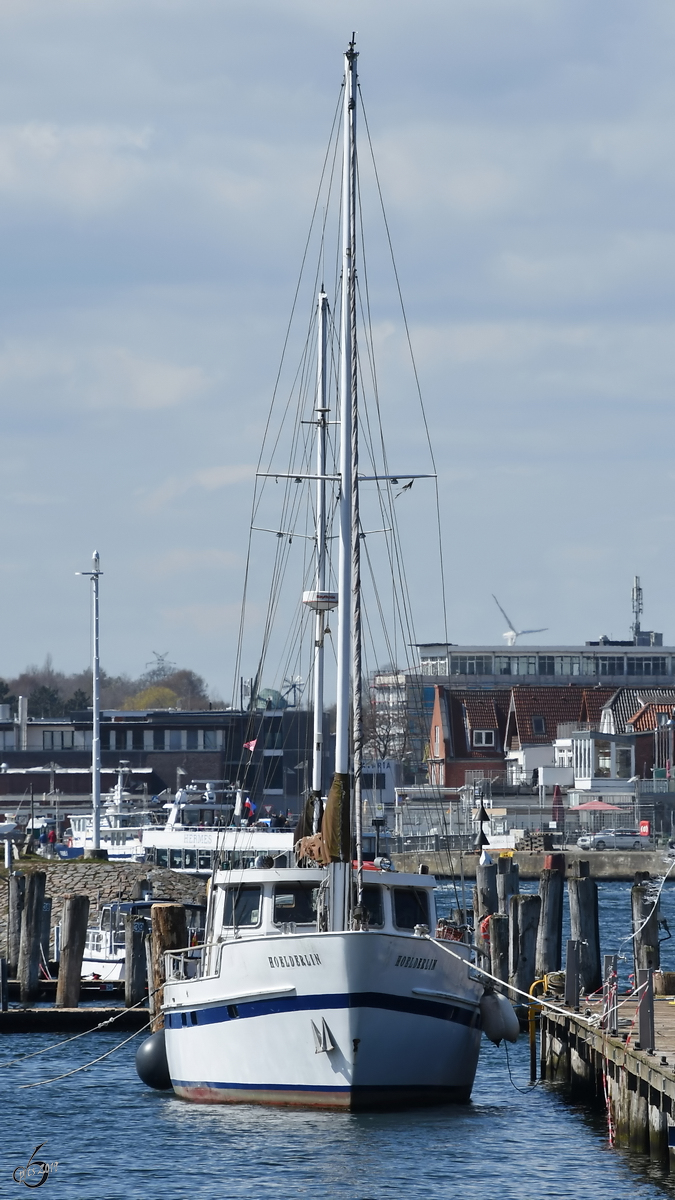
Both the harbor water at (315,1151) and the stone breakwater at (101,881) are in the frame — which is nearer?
the harbor water at (315,1151)

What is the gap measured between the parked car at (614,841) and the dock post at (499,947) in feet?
245

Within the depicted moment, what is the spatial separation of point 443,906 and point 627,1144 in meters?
50.2

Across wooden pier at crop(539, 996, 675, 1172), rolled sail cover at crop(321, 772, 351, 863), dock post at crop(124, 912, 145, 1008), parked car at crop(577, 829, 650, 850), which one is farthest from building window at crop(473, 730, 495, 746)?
rolled sail cover at crop(321, 772, 351, 863)

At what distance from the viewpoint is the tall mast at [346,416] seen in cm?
2777

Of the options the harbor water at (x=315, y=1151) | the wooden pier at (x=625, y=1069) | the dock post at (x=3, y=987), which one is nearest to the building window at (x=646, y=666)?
the dock post at (x=3, y=987)

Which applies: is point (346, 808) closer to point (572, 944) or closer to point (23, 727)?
point (572, 944)

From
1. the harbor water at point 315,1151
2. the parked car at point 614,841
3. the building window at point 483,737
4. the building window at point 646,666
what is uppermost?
the building window at point 646,666

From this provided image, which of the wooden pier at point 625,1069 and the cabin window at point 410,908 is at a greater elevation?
the cabin window at point 410,908

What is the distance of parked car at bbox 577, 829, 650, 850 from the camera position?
113 metres

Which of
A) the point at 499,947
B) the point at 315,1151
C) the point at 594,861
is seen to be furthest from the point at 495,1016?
the point at 594,861

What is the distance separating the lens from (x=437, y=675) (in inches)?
6348

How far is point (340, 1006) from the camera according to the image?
25.6 meters

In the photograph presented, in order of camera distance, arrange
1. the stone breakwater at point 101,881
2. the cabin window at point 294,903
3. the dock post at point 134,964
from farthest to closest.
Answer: the stone breakwater at point 101,881 → the dock post at point 134,964 → the cabin window at point 294,903

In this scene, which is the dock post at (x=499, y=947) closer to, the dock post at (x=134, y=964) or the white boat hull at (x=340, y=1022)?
the dock post at (x=134, y=964)
